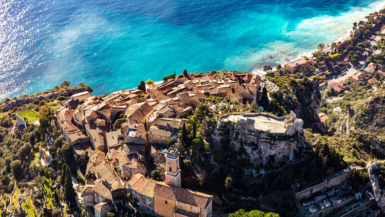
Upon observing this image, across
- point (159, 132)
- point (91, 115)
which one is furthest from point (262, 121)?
point (91, 115)

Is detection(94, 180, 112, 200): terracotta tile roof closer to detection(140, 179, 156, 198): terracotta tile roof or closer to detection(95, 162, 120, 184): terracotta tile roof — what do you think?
detection(95, 162, 120, 184): terracotta tile roof

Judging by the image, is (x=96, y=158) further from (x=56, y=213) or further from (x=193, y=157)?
(x=193, y=157)

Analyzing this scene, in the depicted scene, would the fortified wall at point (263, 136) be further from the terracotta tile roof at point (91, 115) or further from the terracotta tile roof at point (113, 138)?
the terracotta tile roof at point (91, 115)

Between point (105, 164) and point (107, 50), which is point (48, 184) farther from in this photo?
point (107, 50)

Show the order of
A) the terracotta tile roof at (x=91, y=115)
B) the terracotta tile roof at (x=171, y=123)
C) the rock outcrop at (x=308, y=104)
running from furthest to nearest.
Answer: the rock outcrop at (x=308, y=104) < the terracotta tile roof at (x=91, y=115) < the terracotta tile roof at (x=171, y=123)

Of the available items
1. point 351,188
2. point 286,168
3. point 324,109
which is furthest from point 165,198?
point 324,109

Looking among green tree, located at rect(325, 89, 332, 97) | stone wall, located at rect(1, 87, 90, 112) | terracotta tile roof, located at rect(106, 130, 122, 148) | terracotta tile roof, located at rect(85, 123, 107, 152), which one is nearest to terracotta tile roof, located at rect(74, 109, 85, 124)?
terracotta tile roof, located at rect(85, 123, 107, 152)

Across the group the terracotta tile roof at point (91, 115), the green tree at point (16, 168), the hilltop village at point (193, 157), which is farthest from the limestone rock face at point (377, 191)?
the green tree at point (16, 168)
